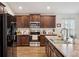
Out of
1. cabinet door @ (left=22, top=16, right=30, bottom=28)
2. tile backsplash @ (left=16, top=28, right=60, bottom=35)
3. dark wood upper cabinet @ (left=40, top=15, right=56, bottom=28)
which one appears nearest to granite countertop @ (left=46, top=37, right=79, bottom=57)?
tile backsplash @ (left=16, top=28, right=60, bottom=35)

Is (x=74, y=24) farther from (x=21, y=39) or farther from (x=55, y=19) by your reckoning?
(x=21, y=39)

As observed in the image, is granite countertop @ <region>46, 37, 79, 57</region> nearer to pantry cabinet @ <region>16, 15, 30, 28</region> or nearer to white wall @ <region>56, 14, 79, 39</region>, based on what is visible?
white wall @ <region>56, 14, 79, 39</region>

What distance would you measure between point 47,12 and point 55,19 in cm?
67

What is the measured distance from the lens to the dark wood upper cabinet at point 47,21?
9.63 metres

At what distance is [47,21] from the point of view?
968 cm

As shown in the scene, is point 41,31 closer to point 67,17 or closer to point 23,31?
point 23,31

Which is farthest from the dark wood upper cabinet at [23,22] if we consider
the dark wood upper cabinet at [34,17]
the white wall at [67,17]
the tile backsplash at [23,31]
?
the white wall at [67,17]

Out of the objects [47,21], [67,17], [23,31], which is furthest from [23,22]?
[67,17]

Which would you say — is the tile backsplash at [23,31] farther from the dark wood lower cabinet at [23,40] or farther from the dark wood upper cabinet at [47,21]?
the dark wood upper cabinet at [47,21]

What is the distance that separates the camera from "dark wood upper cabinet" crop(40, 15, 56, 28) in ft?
31.6

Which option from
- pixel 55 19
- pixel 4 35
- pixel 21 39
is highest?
pixel 55 19

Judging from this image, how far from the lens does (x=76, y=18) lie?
953 cm

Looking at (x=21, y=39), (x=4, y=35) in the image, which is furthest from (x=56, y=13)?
(x=4, y=35)

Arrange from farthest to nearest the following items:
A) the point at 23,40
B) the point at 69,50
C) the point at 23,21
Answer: the point at 23,21 < the point at 23,40 < the point at 69,50
